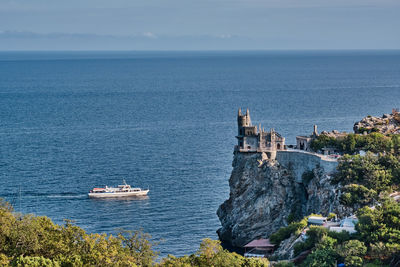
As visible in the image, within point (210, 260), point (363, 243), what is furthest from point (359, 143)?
point (210, 260)

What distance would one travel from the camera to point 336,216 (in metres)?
72.8

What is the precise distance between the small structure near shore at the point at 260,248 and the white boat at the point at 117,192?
2996 cm

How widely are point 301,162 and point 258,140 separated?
6749 millimetres

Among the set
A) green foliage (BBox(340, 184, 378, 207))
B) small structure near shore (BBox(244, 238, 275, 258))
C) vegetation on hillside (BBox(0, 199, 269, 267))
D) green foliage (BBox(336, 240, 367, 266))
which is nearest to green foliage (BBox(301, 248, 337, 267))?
green foliage (BBox(336, 240, 367, 266))

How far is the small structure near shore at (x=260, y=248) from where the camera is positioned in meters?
74.1

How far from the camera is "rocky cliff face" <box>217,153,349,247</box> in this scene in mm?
83375

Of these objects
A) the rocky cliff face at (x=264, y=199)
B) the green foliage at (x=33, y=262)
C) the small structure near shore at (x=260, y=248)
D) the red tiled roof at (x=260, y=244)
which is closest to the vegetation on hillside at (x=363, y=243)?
the small structure near shore at (x=260, y=248)

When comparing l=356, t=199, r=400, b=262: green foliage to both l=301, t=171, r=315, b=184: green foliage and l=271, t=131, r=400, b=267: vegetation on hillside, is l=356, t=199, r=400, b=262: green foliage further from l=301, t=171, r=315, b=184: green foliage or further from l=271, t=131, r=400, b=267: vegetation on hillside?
l=301, t=171, r=315, b=184: green foliage

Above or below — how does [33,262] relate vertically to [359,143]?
below

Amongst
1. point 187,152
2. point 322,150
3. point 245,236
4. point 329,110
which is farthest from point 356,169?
point 329,110

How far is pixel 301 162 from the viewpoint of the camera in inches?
3398

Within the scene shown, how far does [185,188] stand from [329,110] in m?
81.6

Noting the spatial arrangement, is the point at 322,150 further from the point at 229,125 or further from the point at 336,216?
the point at 229,125

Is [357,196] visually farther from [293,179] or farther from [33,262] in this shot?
[33,262]
